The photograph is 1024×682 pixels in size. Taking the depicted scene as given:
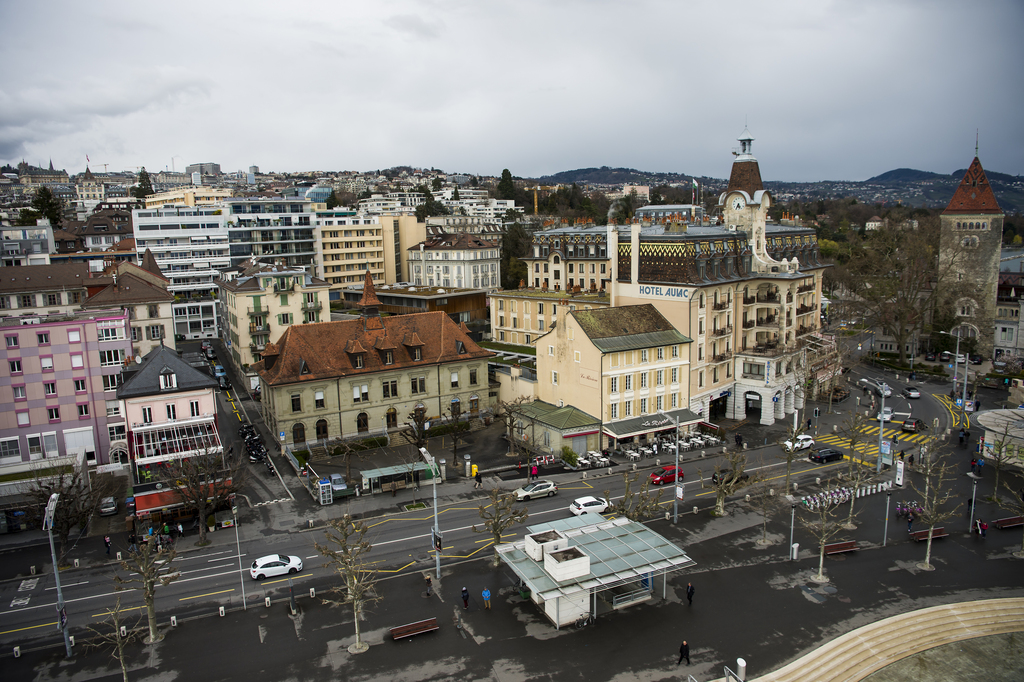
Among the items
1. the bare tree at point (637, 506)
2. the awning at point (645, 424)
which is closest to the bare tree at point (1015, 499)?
the bare tree at point (637, 506)

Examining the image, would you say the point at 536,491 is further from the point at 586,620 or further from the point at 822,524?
the point at 822,524

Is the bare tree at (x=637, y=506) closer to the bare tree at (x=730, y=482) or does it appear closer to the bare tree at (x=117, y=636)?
the bare tree at (x=730, y=482)

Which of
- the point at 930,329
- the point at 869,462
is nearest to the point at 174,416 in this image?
the point at 869,462

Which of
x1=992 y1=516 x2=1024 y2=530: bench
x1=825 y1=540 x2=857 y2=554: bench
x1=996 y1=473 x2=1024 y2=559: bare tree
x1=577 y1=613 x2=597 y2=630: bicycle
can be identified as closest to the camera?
x1=577 y1=613 x2=597 y2=630: bicycle

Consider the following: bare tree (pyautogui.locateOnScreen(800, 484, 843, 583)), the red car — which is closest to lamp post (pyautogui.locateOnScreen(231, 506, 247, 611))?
the red car

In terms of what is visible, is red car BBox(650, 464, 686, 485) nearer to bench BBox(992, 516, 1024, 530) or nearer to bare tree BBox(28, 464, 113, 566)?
bench BBox(992, 516, 1024, 530)

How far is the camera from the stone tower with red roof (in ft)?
289

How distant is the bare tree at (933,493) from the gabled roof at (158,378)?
47.5m

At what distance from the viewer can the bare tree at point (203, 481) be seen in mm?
40750

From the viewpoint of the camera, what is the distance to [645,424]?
188 feet

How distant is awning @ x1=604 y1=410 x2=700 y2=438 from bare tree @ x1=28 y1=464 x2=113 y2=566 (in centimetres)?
3674

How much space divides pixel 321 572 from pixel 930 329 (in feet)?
285

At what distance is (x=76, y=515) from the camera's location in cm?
3997

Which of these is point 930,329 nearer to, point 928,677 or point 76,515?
point 928,677
